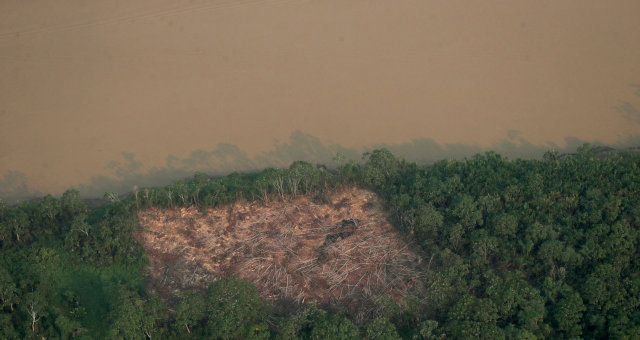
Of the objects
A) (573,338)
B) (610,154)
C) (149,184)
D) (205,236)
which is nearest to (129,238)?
(205,236)

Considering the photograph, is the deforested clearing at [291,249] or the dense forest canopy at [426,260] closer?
the dense forest canopy at [426,260]

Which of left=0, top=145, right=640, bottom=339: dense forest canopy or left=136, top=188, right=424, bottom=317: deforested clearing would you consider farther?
left=136, top=188, right=424, bottom=317: deforested clearing

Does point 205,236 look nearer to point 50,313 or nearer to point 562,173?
point 50,313

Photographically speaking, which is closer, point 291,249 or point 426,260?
point 426,260
